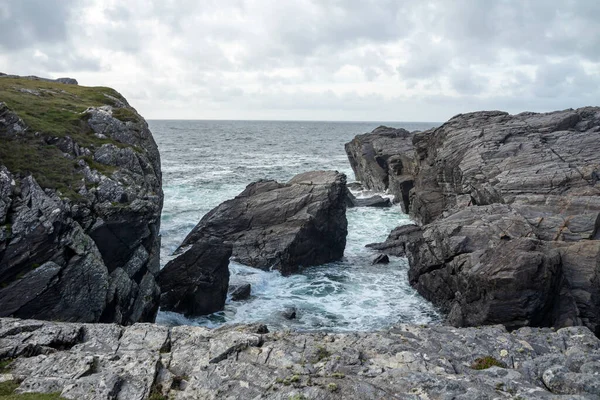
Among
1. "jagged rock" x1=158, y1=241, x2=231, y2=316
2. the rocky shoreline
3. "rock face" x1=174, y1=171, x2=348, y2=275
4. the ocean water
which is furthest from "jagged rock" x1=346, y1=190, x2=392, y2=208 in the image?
"jagged rock" x1=158, y1=241, x2=231, y2=316

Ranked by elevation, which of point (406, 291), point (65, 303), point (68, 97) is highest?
point (68, 97)

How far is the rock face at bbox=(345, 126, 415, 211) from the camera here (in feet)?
216

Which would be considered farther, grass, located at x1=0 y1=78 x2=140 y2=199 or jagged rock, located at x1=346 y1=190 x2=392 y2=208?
jagged rock, located at x1=346 y1=190 x2=392 y2=208

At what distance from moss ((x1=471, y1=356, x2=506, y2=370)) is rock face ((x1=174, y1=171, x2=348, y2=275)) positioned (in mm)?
25437

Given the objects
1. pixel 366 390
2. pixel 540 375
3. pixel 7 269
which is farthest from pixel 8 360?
pixel 540 375

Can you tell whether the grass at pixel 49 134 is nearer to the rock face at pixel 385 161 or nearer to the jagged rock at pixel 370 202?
A: the jagged rock at pixel 370 202

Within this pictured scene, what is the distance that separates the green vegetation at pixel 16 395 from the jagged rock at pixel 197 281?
18.1 m

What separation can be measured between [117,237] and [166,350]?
419 inches

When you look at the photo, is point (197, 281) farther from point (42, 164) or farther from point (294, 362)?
point (294, 362)

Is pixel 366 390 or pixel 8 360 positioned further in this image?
pixel 8 360

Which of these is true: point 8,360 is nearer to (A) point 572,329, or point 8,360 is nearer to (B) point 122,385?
(B) point 122,385

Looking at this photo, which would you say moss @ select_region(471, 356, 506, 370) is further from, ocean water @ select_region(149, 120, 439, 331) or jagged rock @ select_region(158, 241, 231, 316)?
jagged rock @ select_region(158, 241, 231, 316)

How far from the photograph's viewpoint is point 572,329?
18406 mm

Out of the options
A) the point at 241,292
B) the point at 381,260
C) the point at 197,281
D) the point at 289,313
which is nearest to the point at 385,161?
the point at 381,260
